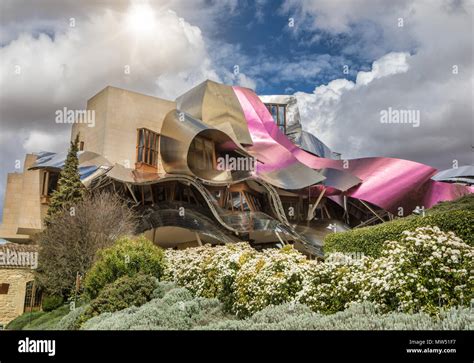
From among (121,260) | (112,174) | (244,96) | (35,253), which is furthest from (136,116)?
(121,260)

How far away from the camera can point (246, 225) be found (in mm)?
27422

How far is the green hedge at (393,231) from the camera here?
9.17m

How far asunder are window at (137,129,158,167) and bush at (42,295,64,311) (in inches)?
607

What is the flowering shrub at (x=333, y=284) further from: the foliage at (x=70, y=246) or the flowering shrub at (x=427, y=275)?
the foliage at (x=70, y=246)

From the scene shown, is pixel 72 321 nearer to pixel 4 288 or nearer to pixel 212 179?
pixel 4 288

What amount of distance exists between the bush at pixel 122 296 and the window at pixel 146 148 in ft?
70.3

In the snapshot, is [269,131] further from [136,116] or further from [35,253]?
[35,253]

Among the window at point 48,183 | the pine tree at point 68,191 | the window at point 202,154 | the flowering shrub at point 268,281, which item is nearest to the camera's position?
the flowering shrub at point 268,281

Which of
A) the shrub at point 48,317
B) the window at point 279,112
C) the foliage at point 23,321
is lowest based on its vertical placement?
the foliage at point 23,321

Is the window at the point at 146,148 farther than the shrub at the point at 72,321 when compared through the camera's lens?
Yes

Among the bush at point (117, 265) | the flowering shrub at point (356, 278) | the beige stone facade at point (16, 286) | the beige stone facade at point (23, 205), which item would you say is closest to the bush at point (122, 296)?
the flowering shrub at point (356, 278)

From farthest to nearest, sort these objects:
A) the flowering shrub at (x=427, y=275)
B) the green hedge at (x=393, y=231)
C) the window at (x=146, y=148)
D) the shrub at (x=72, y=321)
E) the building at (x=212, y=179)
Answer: the window at (x=146, y=148) → the building at (x=212, y=179) → the shrub at (x=72, y=321) → the green hedge at (x=393, y=231) → the flowering shrub at (x=427, y=275)

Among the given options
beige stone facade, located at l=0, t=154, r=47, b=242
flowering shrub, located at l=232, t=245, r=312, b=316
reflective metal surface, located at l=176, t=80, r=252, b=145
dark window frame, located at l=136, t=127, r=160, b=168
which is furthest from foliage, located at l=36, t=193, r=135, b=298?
reflective metal surface, located at l=176, t=80, r=252, b=145

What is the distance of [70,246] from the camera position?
17953 millimetres
